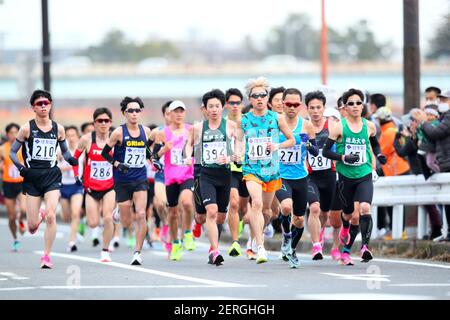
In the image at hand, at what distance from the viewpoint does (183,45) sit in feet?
612

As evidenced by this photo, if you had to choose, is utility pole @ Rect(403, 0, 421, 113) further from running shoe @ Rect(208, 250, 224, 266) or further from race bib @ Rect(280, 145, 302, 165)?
running shoe @ Rect(208, 250, 224, 266)

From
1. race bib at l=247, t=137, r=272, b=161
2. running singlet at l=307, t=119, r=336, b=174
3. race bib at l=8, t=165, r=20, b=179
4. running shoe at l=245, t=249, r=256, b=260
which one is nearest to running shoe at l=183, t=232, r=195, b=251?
running shoe at l=245, t=249, r=256, b=260

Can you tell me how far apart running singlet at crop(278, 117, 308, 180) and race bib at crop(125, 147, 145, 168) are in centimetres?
204

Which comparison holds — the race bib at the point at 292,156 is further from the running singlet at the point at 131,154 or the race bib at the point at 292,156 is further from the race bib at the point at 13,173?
the race bib at the point at 13,173

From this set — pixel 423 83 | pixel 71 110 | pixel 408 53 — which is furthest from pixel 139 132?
pixel 71 110

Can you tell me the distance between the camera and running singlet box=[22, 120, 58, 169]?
1777 centimetres

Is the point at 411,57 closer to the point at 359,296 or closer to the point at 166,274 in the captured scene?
the point at 166,274

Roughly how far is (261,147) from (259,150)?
1.8 inches

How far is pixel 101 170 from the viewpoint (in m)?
20.4

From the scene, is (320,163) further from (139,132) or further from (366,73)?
(366,73)

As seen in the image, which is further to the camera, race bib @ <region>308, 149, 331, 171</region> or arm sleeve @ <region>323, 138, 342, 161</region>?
race bib @ <region>308, 149, 331, 171</region>

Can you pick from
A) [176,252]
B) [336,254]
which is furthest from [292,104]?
[176,252]

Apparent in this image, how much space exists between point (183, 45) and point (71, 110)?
224ft
